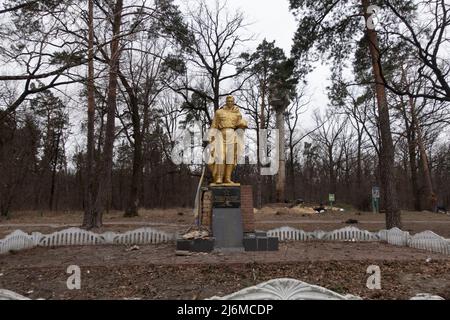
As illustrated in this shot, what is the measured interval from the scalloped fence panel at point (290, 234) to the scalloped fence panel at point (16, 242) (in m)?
6.72

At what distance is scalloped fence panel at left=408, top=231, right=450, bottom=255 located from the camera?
9003 millimetres

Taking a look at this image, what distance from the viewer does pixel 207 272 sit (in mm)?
6844

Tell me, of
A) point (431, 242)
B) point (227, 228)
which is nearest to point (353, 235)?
point (431, 242)

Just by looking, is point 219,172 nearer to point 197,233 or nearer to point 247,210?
point 247,210

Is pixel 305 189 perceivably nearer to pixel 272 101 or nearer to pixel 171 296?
pixel 272 101

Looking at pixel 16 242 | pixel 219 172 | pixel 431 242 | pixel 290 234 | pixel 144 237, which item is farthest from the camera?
pixel 290 234

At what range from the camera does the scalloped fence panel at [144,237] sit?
1074 cm

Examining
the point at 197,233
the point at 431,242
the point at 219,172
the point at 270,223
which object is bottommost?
the point at 270,223

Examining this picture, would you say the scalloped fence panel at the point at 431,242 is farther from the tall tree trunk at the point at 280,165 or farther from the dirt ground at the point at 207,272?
the tall tree trunk at the point at 280,165

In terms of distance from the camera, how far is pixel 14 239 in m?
9.54

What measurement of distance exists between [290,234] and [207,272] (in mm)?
5303

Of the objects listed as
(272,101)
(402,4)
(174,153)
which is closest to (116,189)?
(174,153)
